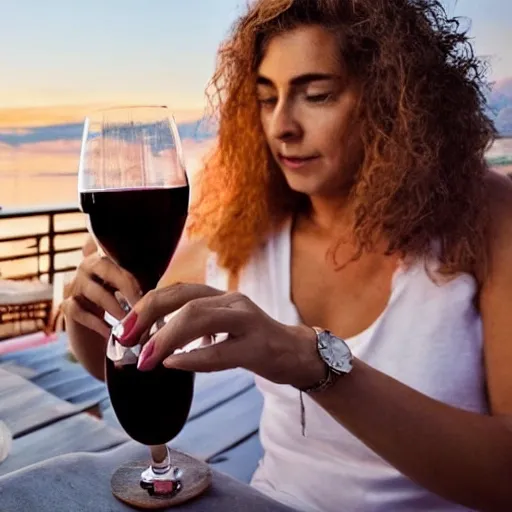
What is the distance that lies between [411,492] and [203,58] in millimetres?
774

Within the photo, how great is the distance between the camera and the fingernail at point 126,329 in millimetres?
489

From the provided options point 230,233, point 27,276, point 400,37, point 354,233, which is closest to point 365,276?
point 354,233

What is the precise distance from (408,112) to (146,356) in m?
0.55

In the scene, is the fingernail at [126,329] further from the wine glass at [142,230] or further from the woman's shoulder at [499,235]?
the woman's shoulder at [499,235]

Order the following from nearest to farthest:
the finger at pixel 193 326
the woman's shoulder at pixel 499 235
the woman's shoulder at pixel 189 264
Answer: the finger at pixel 193 326 → the woman's shoulder at pixel 499 235 → the woman's shoulder at pixel 189 264

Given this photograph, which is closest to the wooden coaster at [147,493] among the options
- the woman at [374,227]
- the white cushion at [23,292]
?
the woman at [374,227]

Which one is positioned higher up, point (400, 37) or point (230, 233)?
point (400, 37)

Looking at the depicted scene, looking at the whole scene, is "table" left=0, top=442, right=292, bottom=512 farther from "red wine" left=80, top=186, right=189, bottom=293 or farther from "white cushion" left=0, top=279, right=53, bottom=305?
"white cushion" left=0, top=279, right=53, bottom=305

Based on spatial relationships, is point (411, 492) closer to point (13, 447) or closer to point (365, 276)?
point (365, 276)

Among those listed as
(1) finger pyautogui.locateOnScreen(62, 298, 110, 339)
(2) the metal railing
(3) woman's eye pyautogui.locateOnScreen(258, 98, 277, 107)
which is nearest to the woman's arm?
(1) finger pyautogui.locateOnScreen(62, 298, 110, 339)

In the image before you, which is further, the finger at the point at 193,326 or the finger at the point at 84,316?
the finger at the point at 84,316

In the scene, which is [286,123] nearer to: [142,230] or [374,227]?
[374,227]

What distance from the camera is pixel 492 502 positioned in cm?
73

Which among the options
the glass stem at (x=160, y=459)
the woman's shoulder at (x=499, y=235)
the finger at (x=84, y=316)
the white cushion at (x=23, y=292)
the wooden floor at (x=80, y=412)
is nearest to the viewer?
the glass stem at (x=160, y=459)
